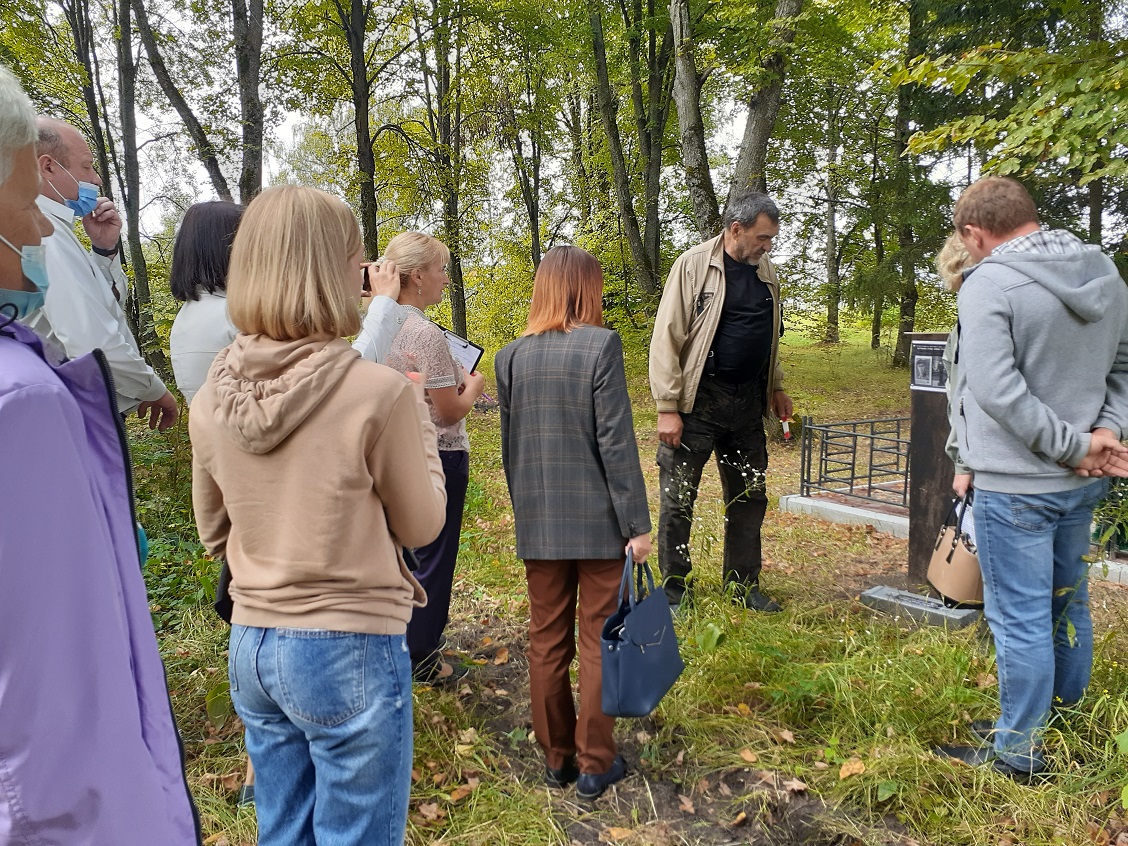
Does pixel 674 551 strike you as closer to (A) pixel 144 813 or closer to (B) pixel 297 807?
(B) pixel 297 807

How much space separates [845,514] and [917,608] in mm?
2737

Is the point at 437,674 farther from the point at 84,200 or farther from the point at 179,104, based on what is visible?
the point at 179,104

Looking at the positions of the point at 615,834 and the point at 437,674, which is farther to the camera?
the point at 437,674

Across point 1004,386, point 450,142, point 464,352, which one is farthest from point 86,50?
point 1004,386

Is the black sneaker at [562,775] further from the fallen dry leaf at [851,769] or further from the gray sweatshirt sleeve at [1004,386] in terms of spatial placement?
the gray sweatshirt sleeve at [1004,386]

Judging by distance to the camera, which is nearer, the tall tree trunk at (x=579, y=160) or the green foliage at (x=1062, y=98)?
the green foliage at (x=1062, y=98)

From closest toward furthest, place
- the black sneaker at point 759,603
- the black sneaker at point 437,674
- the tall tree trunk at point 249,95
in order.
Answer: the black sneaker at point 437,674 < the black sneaker at point 759,603 < the tall tree trunk at point 249,95

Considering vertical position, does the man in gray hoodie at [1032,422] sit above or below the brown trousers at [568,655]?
above

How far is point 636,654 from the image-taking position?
8.71 ft

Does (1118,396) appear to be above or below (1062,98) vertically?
below

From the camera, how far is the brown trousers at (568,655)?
2967mm

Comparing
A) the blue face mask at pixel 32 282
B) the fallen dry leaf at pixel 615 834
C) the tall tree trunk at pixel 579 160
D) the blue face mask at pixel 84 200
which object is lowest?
the fallen dry leaf at pixel 615 834

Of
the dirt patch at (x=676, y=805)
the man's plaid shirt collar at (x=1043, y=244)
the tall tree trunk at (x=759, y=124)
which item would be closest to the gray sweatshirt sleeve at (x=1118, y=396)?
the man's plaid shirt collar at (x=1043, y=244)

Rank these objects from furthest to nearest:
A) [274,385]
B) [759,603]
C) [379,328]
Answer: [759,603] → [379,328] → [274,385]
